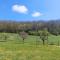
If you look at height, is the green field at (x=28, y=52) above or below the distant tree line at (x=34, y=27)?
below

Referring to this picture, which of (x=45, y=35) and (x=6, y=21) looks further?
(x=6, y=21)

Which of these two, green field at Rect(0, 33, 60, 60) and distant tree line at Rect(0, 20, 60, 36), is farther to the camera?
distant tree line at Rect(0, 20, 60, 36)

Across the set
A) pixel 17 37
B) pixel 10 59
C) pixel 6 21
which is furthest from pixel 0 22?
pixel 10 59

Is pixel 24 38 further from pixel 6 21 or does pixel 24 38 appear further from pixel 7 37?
pixel 6 21

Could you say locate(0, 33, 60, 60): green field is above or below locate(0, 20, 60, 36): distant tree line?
below

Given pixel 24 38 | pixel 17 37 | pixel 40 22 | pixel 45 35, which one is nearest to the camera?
pixel 45 35

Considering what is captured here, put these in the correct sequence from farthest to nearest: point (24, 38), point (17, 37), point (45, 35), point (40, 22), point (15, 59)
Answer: point (40, 22)
point (17, 37)
point (24, 38)
point (45, 35)
point (15, 59)

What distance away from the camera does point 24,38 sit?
97000mm

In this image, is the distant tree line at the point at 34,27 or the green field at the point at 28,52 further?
the distant tree line at the point at 34,27

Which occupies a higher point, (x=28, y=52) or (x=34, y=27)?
(x=34, y=27)

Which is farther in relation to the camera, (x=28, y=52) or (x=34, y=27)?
(x=34, y=27)

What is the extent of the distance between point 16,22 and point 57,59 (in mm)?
139627

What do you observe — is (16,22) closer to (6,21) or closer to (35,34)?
(6,21)

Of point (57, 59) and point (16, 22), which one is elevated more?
point (16, 22)
